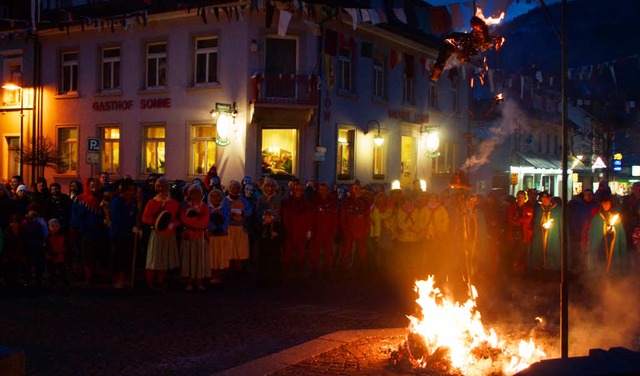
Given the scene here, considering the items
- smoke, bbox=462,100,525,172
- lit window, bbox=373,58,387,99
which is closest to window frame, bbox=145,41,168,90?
lit window, bbox=373,58,387,99

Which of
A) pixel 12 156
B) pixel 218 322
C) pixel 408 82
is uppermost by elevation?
pixel 408 82

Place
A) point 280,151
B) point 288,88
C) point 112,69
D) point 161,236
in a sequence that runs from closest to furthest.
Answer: point 161,236, point 288,88, point 280,151, point 112,69

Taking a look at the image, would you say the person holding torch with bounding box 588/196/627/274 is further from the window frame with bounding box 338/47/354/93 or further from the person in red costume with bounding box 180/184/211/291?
the window frame with bounding box 338/47/354/93

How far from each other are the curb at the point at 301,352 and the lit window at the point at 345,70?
53.0 feet

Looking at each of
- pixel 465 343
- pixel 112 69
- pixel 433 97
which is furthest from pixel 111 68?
pixel 465 343

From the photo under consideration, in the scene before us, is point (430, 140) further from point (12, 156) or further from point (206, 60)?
point (12, 156)

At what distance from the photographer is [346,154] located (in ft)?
78.5

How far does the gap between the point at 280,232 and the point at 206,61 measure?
11.3m

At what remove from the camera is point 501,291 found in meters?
11.8

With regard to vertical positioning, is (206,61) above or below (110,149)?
above

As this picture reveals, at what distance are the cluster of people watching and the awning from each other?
24.3 meters

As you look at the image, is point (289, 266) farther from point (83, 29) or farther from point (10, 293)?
point (83, 29)

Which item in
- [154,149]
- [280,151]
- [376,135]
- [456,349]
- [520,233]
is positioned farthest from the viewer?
[376,135]

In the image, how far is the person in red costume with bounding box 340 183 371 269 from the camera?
13.7 metres
